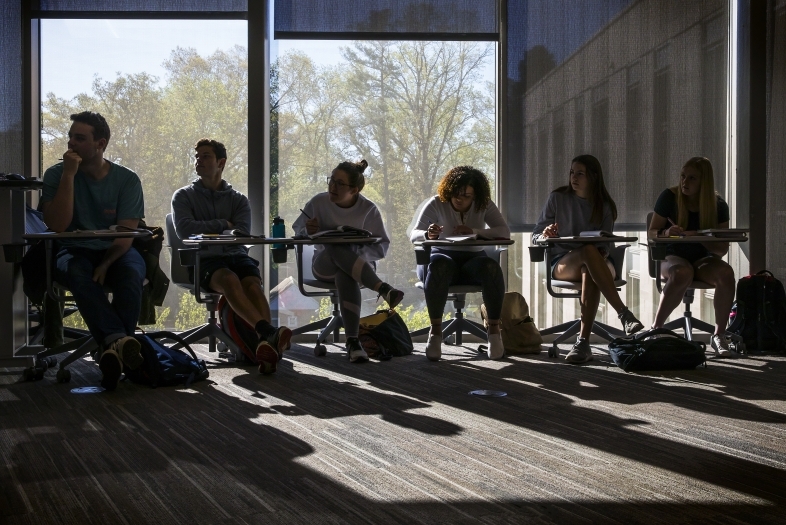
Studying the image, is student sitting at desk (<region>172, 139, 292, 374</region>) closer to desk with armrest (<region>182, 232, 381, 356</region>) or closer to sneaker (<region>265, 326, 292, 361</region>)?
sneaker (<region>265, 326, 292, 361</region>)

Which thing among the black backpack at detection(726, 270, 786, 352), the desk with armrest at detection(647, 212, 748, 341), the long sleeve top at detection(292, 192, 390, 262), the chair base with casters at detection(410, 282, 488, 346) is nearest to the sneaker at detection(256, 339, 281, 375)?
the long sleeve top at detection(292, 192, 390, 262)

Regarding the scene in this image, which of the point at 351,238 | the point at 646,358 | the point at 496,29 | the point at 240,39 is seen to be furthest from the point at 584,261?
the point at 240,39

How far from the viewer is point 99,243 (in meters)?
4.47

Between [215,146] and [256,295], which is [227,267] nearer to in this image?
[256,295]

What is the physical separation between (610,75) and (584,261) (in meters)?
1.51

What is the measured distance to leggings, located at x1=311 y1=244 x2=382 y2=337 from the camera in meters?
5.06

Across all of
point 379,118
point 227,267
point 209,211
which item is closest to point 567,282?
point 379,118

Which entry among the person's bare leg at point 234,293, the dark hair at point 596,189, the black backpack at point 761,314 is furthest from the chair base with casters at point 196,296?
the black backpack at point 761,314

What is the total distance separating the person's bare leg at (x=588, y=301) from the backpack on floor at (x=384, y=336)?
98 centimetres

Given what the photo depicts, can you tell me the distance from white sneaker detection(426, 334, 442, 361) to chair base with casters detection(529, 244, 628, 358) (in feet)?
2.08

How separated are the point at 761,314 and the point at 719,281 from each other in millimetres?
Answer: 395

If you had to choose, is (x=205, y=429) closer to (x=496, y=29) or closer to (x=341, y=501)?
(x=341, y=501)

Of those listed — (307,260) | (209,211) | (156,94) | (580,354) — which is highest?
(156,94)

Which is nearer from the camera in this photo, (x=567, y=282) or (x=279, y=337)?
(x=279, y=337)
